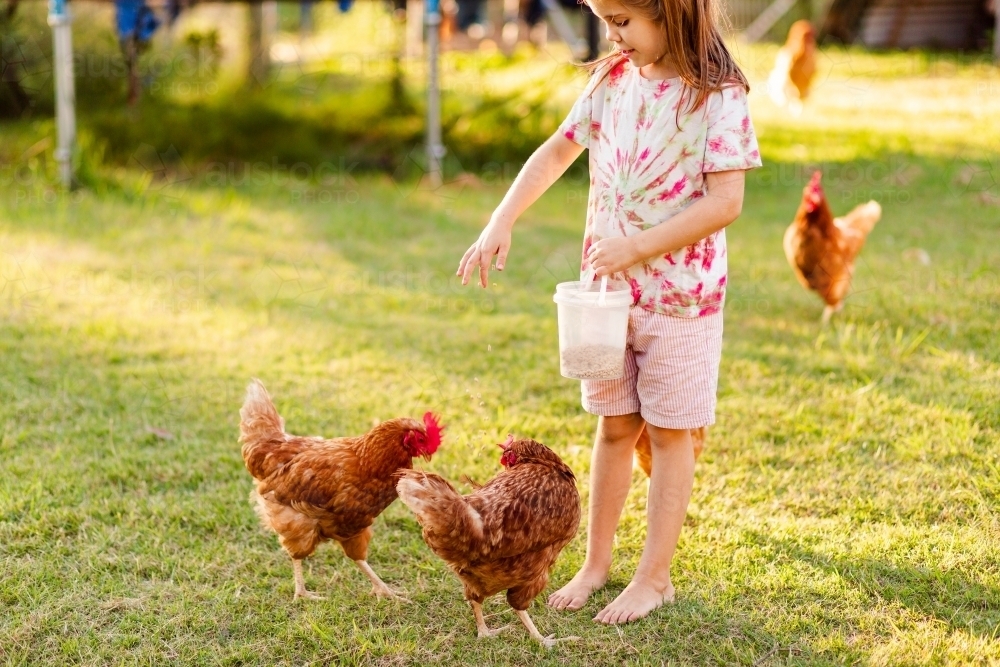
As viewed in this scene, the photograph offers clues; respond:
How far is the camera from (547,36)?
18.3m

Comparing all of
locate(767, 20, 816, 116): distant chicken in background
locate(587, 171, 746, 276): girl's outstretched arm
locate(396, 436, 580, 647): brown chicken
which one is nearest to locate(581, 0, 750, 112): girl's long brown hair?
locate(587, 171, 746, 276): girl's outstretched arm

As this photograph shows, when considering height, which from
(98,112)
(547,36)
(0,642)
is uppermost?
(547,36)

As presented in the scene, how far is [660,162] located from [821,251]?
2.73 metres

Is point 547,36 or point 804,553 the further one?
point 547,36

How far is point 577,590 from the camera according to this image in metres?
2.80

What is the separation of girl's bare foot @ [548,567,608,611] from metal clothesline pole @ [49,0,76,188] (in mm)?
6049

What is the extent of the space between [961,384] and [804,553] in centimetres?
161

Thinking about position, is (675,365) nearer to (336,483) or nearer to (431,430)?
(431,430)

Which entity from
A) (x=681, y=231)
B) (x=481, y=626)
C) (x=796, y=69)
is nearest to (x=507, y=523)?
(x=481, y=626)

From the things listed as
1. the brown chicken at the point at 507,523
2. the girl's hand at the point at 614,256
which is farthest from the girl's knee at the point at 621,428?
the girl's hand at the point at 614,256

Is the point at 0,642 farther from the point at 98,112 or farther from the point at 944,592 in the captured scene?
the point at 98,112

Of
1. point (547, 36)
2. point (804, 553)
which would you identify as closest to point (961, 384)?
point (804, 553)

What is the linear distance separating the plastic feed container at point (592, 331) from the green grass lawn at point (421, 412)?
0.73 metres

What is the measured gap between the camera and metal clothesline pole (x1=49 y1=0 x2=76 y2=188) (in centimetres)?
707
